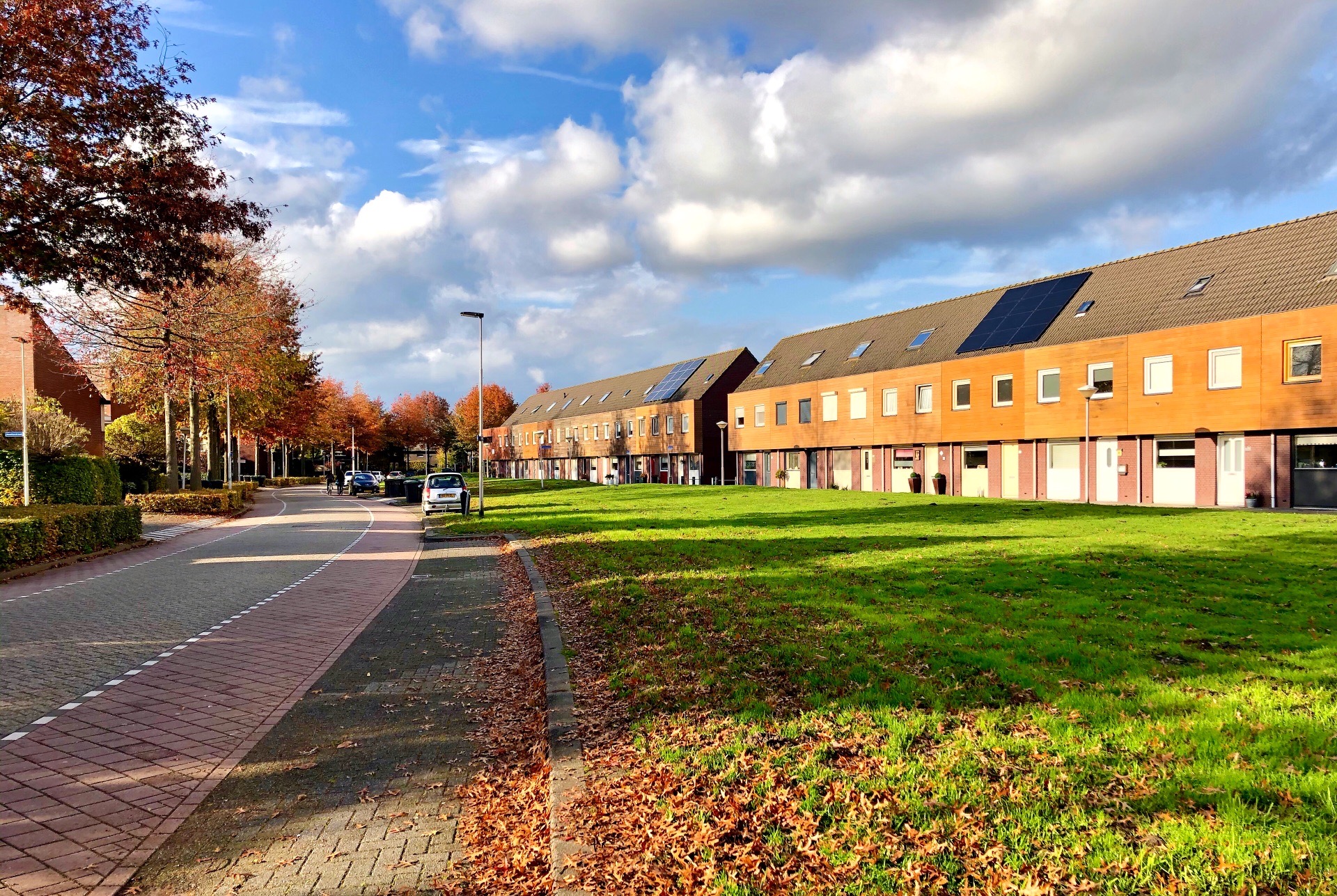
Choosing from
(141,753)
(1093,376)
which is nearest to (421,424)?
(1093,376)

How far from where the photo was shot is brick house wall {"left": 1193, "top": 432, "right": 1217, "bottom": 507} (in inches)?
1029

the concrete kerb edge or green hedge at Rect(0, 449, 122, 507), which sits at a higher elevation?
green hedge at Rect(0, 449, 122, 507)

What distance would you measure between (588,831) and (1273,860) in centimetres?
287

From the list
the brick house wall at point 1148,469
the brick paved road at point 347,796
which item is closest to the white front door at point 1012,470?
the brick house wall at point 1148,469

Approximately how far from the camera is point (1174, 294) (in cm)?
2861

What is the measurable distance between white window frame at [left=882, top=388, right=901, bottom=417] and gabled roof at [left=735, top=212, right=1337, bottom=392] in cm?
133

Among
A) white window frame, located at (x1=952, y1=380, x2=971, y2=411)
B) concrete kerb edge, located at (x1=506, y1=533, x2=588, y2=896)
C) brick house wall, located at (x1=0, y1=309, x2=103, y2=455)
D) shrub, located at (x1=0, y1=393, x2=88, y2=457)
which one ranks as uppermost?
brick house wall, located at (x1=0, y1=309, x2=103, y2=455)

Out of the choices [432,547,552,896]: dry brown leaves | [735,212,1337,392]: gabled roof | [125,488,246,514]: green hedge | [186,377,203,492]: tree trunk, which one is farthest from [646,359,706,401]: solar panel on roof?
[432,547,552,896]: dry brown leaves

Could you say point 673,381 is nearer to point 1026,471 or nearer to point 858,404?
point 858,404

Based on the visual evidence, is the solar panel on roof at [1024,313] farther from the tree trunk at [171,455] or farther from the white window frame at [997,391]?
the tree trunk at [171,455]

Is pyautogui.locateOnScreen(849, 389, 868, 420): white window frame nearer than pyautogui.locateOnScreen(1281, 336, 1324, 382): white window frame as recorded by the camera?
No

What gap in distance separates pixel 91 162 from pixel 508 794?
11.8 m

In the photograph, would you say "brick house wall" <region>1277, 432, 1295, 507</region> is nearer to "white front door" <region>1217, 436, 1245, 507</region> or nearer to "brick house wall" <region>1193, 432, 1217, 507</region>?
"white front door" <region>1217, 436, 1245, 507</region>

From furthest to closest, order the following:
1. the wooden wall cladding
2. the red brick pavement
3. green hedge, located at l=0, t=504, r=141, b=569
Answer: the wooden wall cladding → green hedge, located at l=0, t=504, r=141, b=569 → the red brick pavement
